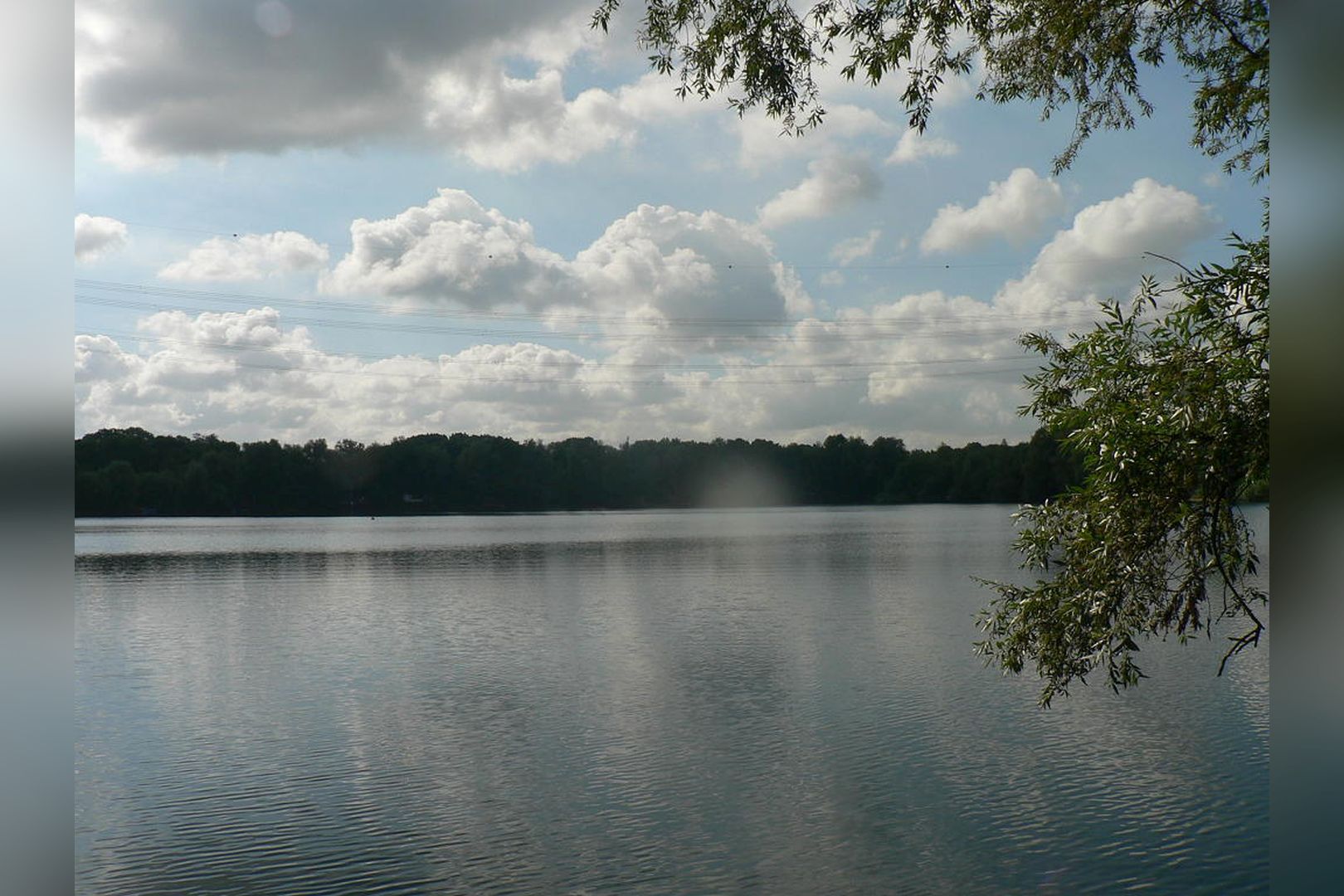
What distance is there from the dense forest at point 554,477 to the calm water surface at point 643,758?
2501 inches

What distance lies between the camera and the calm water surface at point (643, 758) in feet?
28.1

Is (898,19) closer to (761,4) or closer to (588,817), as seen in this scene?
(761,4)

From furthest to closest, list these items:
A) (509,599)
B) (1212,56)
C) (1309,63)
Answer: (509,599) → (1212,56) → (1309,63)

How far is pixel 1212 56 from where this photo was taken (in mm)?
9227

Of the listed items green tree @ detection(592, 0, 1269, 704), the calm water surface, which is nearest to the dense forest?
the calm water surface

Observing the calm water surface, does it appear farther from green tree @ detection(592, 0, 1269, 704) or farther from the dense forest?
the dense forest

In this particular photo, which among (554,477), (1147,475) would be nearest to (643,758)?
(1147,475)

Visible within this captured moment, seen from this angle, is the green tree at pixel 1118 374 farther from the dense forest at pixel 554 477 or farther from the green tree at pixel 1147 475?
the dense forest at pixel 554 477

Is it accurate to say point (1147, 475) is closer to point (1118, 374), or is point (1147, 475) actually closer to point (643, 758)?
point (1118, 374)

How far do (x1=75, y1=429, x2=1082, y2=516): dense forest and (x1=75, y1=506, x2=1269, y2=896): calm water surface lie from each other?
63532 mm

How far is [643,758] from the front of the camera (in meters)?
11.8

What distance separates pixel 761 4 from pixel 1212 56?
4114mm

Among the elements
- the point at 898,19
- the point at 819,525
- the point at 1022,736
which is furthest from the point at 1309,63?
the point at 819,525

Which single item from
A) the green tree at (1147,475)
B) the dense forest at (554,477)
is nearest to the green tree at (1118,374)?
the green tree at (1147,475)
